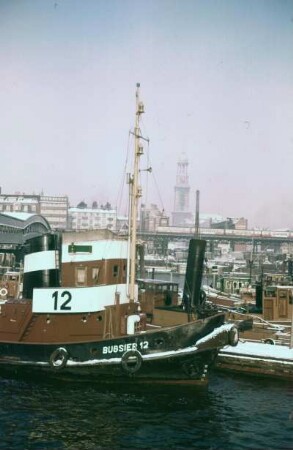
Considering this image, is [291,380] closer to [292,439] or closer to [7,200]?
[292,439]

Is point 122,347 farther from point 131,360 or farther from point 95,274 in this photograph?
point 95,274

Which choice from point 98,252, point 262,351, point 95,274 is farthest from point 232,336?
point 98,252

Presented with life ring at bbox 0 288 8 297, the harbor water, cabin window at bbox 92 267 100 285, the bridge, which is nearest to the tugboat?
cabin window at bbox 92 267 100 285

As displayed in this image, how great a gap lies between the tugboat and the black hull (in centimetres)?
4

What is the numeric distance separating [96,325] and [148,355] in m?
2.49

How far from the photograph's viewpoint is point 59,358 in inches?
715

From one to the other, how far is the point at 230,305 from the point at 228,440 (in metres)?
25.1

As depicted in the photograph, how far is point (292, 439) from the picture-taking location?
545 inches

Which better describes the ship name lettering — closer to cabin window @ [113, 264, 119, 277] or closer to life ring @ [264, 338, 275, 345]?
cabin window @ [113, 264, 119, 277]

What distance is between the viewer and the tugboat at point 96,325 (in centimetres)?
1752

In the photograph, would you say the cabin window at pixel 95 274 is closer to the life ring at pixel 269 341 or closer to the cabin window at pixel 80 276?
the cabin window at pixel 80 276

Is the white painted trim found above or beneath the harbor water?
above

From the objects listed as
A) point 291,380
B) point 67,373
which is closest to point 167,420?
point 67,373

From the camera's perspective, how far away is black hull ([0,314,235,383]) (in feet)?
57.2
